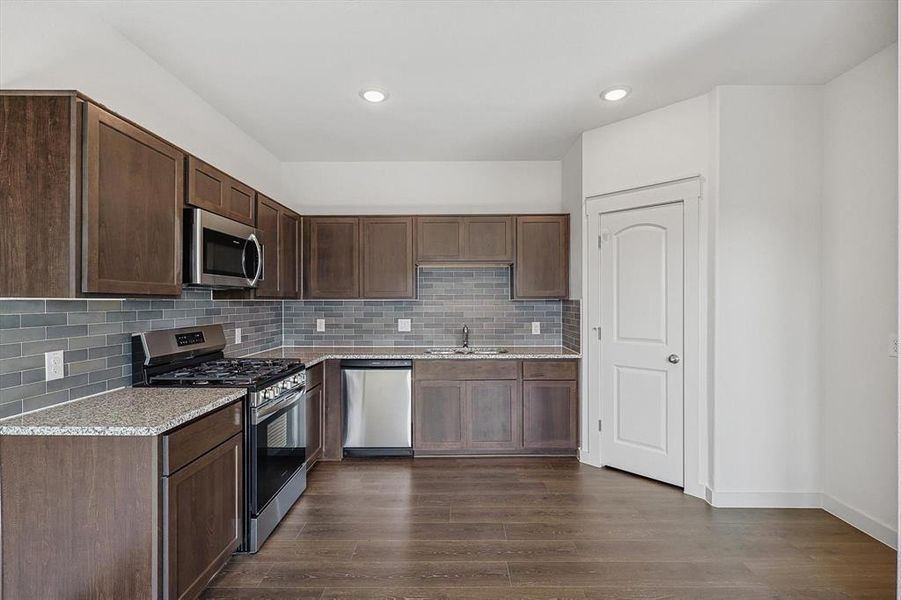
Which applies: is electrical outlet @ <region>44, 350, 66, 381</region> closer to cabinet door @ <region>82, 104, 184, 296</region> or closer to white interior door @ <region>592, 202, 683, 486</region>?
cabinet door @ <region>82, 104, 184, 296</region>

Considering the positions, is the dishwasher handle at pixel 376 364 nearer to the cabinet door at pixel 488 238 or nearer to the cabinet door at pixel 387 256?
the cabinet door at pixel 387 256

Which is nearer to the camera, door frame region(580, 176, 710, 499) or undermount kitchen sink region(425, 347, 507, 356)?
door frame region(580, 176, 710, 499)

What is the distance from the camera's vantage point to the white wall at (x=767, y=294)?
2.91 meters

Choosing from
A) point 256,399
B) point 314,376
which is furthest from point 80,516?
point 314,376

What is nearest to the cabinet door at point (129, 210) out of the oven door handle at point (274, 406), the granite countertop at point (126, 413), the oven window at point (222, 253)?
the oven window at point (222, 253)

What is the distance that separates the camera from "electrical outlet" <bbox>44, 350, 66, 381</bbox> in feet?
6.39

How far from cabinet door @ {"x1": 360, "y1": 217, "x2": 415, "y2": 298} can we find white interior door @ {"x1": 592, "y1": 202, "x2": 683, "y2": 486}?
164 centimetres

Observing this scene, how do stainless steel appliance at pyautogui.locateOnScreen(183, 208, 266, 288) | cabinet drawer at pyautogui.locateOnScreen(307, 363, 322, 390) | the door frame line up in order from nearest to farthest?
stainless steel appliance at pyautogui.locateOnScreen(183, 208, 266, 288), the door frame, cabinet drawer at pyautogui.locateOnScreen(307, 363, 322, 390)

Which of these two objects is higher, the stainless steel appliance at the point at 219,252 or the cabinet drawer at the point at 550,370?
the stainless steel appliance at the point at 219,252

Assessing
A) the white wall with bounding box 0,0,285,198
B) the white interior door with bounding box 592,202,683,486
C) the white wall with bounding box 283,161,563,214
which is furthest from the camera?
the white wall with bounding box 283,161,563,214

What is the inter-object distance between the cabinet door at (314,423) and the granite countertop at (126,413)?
3.93ft

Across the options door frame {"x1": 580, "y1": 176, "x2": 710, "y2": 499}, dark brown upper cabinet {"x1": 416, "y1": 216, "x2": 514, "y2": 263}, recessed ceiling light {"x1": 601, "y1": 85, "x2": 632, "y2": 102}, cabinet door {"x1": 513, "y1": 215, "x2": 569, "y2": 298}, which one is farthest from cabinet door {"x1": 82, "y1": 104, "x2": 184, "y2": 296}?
door frame {"x1": 580, "y1": 176, "x2": 710, "y2": 499}

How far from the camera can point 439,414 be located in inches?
151

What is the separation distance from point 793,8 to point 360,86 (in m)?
2.29
